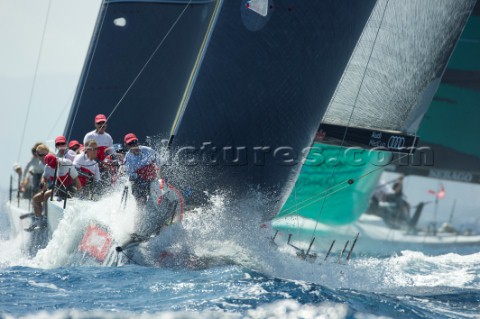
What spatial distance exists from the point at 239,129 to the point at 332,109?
173 cm

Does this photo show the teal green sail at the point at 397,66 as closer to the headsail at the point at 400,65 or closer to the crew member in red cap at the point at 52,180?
the headsail at the point at 400,65

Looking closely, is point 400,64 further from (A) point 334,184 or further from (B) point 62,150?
(B) point 62,150

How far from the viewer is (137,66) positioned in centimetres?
1139

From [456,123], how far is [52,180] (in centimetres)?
893

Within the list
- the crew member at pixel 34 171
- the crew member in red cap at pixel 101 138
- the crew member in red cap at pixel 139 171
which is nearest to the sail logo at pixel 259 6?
the crew member in red cap at pixel 139 171

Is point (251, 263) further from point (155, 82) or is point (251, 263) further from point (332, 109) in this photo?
point (155, 82)

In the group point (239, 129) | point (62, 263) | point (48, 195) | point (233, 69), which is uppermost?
point (233, 69)

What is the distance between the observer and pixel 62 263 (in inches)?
322

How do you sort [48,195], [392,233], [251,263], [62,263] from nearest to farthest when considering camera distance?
[251,263] < [62,263] < [48,195] < [392,233]

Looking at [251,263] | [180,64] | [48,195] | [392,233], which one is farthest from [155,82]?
[392,233]

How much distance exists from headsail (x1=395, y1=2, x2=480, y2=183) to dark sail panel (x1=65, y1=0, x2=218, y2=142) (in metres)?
5.68

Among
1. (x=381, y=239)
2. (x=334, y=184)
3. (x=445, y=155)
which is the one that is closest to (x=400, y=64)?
(x=334, y=184)

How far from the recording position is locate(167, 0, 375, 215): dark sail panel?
7.92m

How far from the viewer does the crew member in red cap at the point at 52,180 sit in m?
9.05
